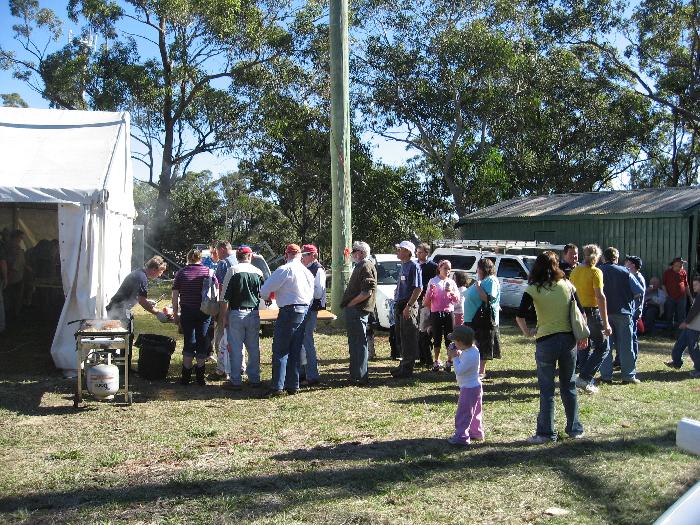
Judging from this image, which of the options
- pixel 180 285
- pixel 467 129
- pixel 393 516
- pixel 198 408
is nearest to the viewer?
pixel 393 516

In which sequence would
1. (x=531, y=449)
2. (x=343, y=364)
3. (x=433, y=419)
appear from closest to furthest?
1. (x=531, y=449)
2. (x=433, y=419)
3. (x=343, y=364)

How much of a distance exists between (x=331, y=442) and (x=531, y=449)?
182cm

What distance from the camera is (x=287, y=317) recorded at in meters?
8.95

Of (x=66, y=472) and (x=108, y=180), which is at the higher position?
(x=108, y=180)

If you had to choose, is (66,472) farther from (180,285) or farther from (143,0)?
(143,0)

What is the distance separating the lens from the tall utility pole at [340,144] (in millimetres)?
14711

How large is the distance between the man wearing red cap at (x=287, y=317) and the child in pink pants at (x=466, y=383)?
2.67 metres

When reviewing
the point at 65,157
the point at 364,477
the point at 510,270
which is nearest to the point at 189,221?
the point at 510,270

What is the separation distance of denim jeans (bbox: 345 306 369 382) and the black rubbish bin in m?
2.37

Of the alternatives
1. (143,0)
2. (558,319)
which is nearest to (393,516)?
(558,319)

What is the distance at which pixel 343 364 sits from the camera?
11250 millimetres

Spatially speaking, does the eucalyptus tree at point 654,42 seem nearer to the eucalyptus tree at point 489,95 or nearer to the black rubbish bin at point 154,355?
the eucalyptus tree at point 489,95

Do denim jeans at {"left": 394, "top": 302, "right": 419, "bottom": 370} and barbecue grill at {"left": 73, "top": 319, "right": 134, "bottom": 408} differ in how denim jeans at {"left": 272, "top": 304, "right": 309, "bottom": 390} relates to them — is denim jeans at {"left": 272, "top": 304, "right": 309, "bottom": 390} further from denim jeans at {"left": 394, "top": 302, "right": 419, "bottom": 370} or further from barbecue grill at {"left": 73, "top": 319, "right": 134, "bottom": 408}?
barbecue grill at {"left": 73, "top": 319, "right": 134, "bottom": 408}

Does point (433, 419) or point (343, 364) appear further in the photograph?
point (343, 364)
